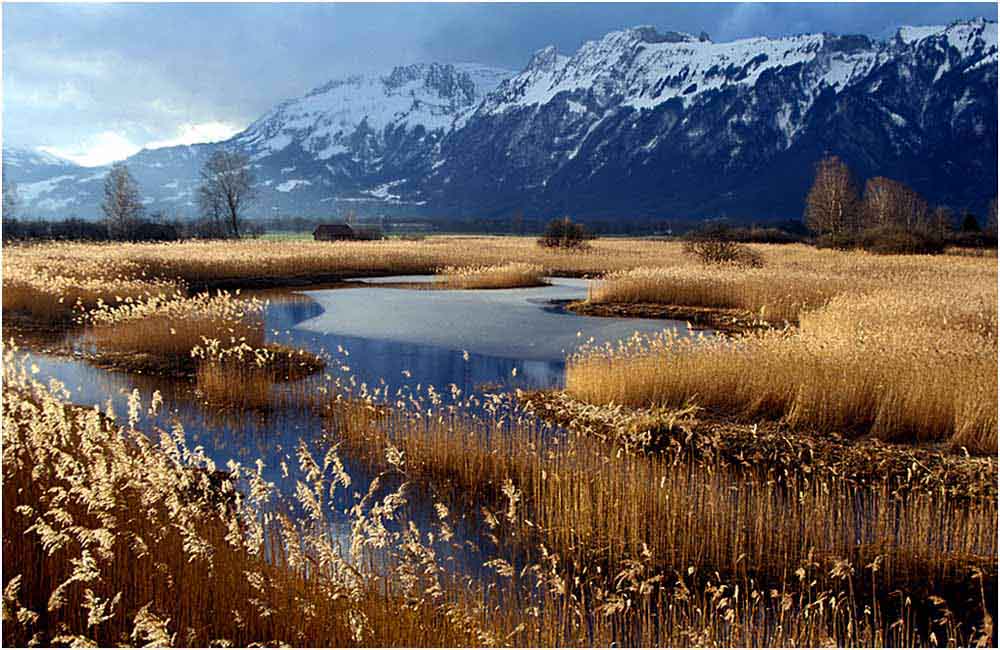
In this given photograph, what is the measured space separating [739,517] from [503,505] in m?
2.54

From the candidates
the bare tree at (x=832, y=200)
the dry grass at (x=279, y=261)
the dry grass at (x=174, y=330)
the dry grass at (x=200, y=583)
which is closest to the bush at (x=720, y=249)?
the dry grass at (x=279, y=261)

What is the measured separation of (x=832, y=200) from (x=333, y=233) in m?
45.4

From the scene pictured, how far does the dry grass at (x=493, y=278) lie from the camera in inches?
1457

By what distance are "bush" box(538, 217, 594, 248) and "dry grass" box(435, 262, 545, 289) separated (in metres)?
17.0

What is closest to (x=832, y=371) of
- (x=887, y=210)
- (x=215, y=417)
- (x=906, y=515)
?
(x=906, y=515)

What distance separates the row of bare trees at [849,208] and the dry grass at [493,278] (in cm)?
2984

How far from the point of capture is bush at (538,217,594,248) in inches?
2239

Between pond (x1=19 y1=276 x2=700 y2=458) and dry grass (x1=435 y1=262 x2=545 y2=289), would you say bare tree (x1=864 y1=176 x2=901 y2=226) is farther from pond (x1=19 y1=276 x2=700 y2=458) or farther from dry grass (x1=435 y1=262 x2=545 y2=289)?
pond (x1=19 y1=276 x2=700 y2=458)

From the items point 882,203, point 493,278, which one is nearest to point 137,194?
point 493,278

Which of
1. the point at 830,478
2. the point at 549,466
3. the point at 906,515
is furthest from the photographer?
the point at 830,478

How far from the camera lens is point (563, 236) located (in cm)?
5747

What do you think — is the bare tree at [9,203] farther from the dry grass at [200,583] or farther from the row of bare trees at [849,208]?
the dry grass at [200,583]

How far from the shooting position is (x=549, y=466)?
9.41m

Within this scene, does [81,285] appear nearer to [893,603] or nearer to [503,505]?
[503,505]
